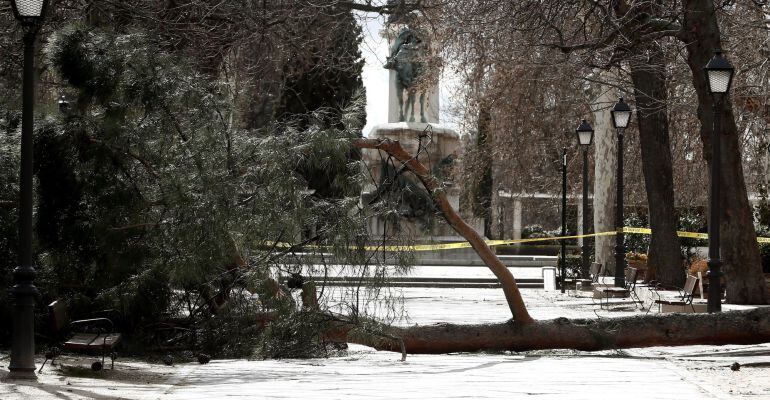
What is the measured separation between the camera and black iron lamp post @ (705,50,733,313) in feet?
57.0

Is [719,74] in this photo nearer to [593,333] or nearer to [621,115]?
[593,333]

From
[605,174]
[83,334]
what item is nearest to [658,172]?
[605,174]

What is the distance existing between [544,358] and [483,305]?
10.7 m

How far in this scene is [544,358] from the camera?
1344 centimetres

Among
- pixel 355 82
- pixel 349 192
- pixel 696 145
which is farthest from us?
pixel 355 82

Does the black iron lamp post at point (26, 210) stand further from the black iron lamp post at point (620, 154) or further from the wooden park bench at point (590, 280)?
the wooden park bench at point (590, 280)

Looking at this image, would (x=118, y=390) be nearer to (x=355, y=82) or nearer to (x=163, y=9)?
(x=163, y=9)

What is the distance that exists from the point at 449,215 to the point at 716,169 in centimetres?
534

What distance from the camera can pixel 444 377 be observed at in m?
11.3

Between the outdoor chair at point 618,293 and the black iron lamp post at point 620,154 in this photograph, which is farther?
the black iron lamp post at point 620,154

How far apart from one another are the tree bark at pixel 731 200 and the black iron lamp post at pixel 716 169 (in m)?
2.24

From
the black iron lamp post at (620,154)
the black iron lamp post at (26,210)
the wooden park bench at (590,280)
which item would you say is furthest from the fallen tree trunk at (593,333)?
the wooden park bench at (590,280)

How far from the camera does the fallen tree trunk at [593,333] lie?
542 inches

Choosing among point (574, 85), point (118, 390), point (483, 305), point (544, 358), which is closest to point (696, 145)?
point (574, 85)
